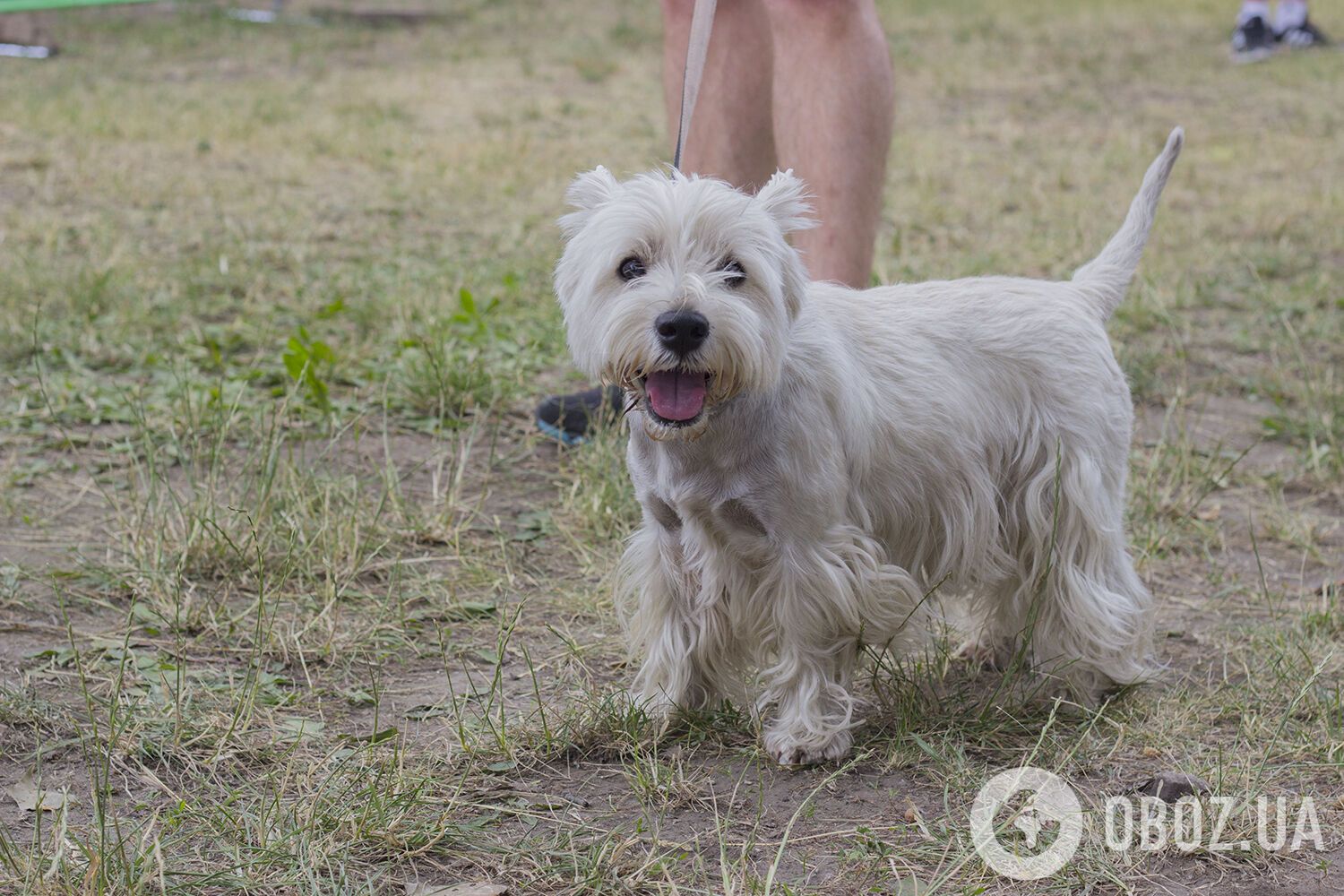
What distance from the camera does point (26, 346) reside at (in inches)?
174

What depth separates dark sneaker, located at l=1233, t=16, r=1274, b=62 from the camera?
36.2ft

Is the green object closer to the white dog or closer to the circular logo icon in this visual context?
the white dog

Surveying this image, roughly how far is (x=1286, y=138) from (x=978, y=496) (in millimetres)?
6553

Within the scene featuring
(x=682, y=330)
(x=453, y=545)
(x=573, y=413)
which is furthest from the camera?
(x=573, y=413)

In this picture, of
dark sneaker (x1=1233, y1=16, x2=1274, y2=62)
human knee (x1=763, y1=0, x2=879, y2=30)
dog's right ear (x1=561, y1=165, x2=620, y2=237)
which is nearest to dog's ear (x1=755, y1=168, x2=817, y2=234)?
dog's right ear (x1=561, y1=165, x2=620, y2=237)

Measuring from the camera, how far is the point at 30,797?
2.31m

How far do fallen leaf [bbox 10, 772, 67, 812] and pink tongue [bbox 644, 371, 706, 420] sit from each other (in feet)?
3.67

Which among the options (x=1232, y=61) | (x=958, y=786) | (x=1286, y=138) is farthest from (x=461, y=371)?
(x=1232, y=61)

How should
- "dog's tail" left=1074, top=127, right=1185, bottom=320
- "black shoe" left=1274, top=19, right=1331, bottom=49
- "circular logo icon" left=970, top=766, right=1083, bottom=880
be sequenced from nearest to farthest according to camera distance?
"circular logo icon" left=970, top=766, right=1083, bottom=880 → "dog's tail" left=1074, top=127, right=1185, bottom=320 → "black shoe" left=1274, top=19, right=1331, bottom=49

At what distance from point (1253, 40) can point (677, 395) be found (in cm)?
1038

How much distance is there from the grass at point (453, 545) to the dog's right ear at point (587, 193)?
2.55ft

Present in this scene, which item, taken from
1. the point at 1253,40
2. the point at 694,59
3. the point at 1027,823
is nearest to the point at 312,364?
the point at 694,59

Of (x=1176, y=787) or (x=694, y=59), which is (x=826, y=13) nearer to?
(x=694, y=59)

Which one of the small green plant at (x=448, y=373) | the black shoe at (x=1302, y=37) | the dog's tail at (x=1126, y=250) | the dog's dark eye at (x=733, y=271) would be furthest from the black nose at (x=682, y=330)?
the black shoe at (x=1302, y=37)
